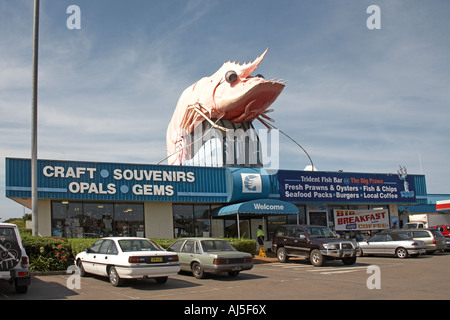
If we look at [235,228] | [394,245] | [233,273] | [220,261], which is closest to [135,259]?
[220,261]

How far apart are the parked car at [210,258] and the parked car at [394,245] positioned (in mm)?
10416

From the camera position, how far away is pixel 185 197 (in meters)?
23.1

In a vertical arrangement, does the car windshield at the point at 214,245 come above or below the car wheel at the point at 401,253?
above

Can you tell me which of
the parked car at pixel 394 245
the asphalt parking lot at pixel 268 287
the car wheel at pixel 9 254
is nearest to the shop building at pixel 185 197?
the parked car at pixel 394 245

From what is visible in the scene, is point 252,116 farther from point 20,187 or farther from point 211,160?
point 20,187

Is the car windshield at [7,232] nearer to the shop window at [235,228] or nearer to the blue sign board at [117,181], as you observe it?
the blue sign board at [117,181]

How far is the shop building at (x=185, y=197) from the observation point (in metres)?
20.6

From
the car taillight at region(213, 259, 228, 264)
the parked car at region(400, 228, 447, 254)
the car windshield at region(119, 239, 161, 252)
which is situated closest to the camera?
the car windshield at region(119, 239, 161, 252)

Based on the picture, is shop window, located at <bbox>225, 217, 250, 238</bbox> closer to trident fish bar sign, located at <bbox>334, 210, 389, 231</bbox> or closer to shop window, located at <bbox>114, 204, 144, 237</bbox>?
shop window, located at <bbox>114, 204, 144, 237</bbox>

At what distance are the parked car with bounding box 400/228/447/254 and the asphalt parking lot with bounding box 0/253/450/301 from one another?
722 centimetres

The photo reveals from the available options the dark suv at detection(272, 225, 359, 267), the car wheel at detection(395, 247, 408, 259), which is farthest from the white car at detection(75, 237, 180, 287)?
the car wheel at detection(395, 247, 408, 259)

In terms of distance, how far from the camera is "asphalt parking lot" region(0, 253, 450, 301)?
1015 centimetres

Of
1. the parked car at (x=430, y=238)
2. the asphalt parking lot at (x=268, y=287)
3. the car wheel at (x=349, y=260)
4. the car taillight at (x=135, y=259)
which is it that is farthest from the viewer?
the parked car at (x=430, y=238)

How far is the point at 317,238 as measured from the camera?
1828cm
